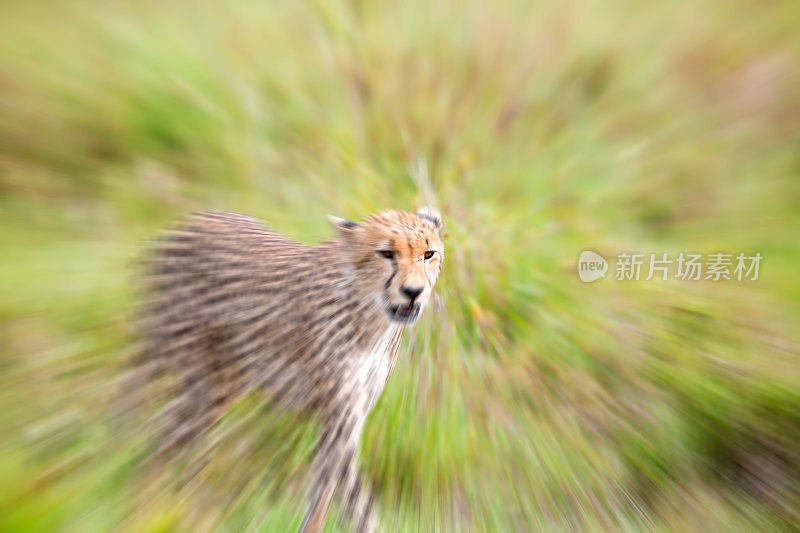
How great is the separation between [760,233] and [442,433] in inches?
34.0

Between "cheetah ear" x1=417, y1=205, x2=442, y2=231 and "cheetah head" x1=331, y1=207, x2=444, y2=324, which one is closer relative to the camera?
"cheetah head" x1=331, y1=207, x2=444, y2=324

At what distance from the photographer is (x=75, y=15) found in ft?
2.59

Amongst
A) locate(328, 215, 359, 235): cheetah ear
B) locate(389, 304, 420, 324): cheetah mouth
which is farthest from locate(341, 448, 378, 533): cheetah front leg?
locate(328, 215, 359, 235): cheetah ear

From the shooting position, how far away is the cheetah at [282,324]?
0.85m

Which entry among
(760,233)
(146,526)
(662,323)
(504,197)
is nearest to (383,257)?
(504,197)

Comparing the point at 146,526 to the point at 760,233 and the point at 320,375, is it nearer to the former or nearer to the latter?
the point at 320,375

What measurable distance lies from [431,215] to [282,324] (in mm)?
368

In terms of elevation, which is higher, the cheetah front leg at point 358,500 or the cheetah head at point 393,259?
the cheetah head at point 393,259

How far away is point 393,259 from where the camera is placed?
2.68 ft

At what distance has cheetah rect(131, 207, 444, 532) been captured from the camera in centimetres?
85

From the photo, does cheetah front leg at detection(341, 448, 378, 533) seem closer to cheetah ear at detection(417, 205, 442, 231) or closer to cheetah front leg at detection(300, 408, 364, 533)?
cheetah front leg at detection(300, 408, 364, 533)

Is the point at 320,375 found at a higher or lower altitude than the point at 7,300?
lower

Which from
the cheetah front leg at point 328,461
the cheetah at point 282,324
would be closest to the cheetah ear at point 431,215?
the cheetah at point 282,324

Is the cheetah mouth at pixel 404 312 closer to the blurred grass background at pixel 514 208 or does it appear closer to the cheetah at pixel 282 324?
the cheetah at pixel 282 324
